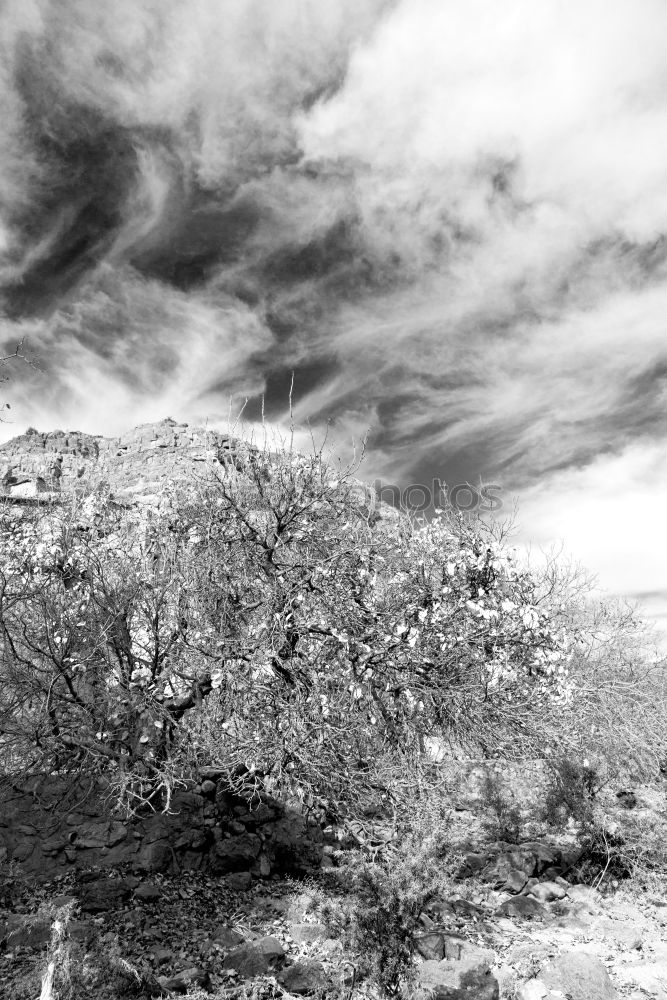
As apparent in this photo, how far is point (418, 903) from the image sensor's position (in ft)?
26.7

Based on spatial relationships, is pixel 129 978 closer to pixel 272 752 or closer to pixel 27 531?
pixel 272 752

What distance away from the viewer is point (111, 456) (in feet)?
167

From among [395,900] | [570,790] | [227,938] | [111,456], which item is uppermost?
[111,456]

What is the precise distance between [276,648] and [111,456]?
46.8 metres

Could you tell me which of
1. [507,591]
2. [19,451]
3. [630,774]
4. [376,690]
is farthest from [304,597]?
[19,451]

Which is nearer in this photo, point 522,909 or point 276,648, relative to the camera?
point 276,648

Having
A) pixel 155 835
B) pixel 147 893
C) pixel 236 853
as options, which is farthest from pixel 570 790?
pixel 147 893

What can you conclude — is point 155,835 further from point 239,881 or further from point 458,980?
point 458,980

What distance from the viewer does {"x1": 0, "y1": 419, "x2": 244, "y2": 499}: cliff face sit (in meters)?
39.7

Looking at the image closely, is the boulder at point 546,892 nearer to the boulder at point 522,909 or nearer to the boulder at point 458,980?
the boulder at point 522,909

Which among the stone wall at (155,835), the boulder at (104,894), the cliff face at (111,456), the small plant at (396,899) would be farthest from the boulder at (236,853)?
the cliff face at (111,456)

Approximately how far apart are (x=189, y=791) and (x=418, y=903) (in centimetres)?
457

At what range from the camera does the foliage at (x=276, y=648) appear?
8.10 m

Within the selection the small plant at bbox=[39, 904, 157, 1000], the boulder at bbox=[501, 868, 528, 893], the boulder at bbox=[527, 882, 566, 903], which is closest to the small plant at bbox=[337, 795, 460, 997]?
the boulder at bbox=[501, 868, 528, 893]
